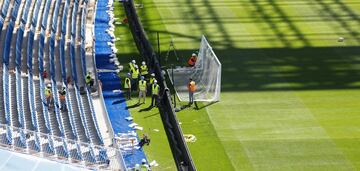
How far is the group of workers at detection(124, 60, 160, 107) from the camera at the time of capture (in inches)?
1316

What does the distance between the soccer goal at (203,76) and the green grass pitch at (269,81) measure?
736mm

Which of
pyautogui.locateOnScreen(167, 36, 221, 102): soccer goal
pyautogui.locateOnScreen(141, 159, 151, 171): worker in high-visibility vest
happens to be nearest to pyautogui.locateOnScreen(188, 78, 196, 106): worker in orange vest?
pyautogui.locateOnScreen(167, 36, 221, 102): soccer goal

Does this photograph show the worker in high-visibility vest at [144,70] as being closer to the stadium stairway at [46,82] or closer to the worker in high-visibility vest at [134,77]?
the worker in high-visibility vest at [134,77]

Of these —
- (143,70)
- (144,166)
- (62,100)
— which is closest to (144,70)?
(143,70)

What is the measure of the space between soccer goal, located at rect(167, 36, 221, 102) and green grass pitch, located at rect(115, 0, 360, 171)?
0.74 meters

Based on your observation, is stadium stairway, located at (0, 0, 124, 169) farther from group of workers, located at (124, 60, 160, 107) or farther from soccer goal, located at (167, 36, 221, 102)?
soccer goal, located at (167, 36, 221, 102)

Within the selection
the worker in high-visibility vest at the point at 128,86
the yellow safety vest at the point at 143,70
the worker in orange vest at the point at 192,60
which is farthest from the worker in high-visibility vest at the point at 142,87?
the worker in orange vest at the point at 192,60

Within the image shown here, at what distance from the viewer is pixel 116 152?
28.4 metres

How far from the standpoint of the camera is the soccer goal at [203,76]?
34.2 meters

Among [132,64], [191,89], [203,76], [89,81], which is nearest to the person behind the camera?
[191,89]

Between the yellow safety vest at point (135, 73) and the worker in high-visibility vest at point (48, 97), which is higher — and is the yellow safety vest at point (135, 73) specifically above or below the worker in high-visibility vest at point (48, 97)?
below

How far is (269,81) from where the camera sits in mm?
36125

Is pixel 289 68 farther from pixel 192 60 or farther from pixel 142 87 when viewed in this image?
pixel 142 87

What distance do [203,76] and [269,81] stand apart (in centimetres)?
327
